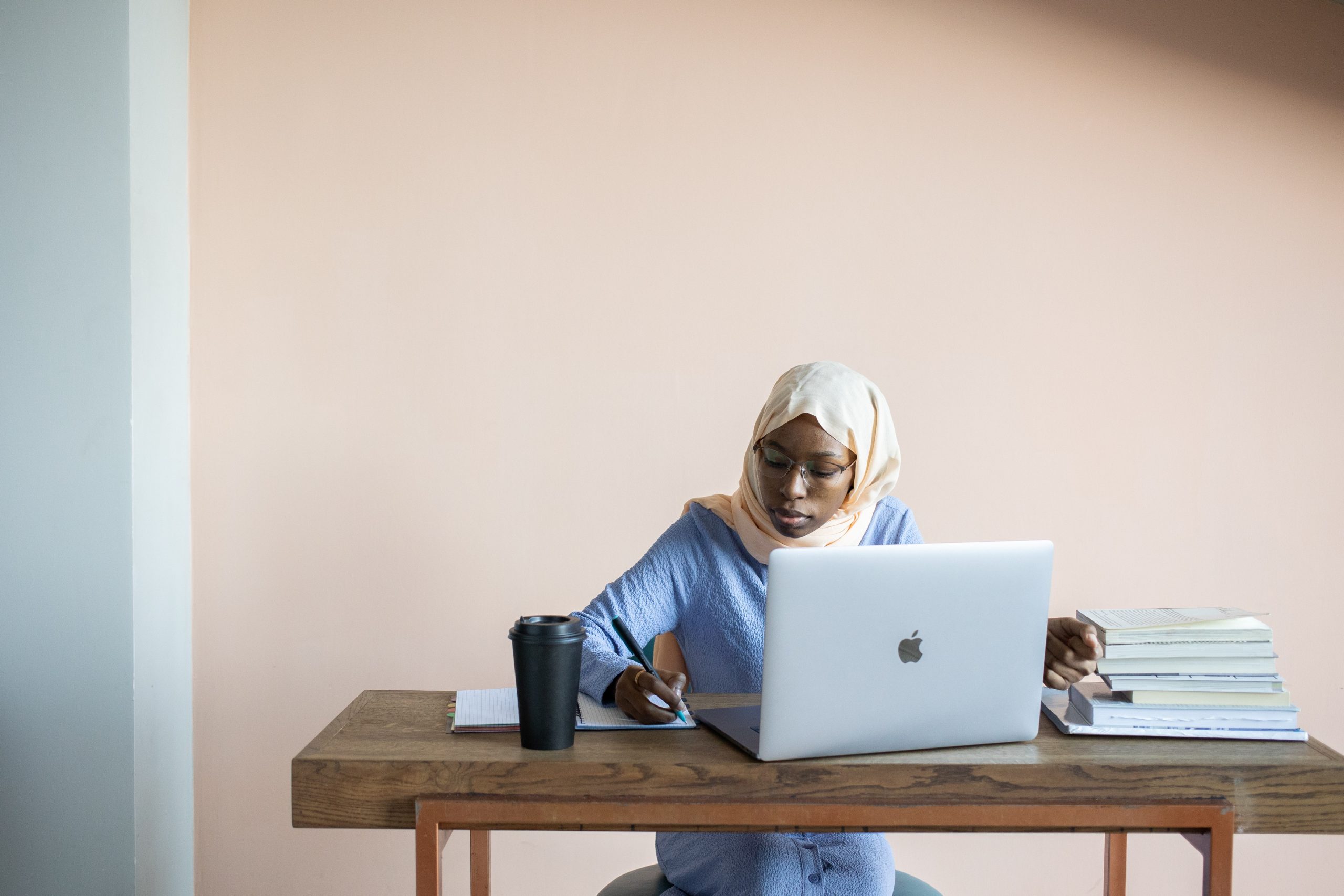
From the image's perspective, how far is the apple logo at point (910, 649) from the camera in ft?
3.90

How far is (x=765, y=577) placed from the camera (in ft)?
6.15

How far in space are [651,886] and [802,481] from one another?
72 centimetres

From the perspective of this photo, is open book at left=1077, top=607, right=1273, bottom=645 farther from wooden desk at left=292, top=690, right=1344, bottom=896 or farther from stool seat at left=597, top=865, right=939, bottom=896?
stool seat at left=597, top=865, right=939, bottom=896

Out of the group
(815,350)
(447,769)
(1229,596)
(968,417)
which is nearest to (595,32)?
(815,350)

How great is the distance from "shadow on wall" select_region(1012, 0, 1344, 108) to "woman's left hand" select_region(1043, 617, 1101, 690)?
1740 mm

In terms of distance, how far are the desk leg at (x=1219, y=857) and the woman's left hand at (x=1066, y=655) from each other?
0.29 meters

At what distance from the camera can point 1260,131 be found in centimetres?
255

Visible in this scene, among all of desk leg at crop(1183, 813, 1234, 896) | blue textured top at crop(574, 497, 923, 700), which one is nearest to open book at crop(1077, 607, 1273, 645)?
desk leg at crop(1183, 813, 1234, 896)

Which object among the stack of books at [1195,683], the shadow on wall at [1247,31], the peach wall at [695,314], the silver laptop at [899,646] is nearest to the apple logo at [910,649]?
the silver laptop at [899,646]

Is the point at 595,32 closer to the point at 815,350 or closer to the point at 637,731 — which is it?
the point at 815,350

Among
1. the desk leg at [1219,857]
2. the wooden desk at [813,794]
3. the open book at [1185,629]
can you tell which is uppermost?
the open book at [1185,629]

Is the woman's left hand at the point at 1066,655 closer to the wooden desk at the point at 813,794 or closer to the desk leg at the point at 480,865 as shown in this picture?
the wooden desk at the point at 813,794

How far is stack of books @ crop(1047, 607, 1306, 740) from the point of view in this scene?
1.32 metres

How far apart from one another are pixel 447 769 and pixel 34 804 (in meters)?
1.48
